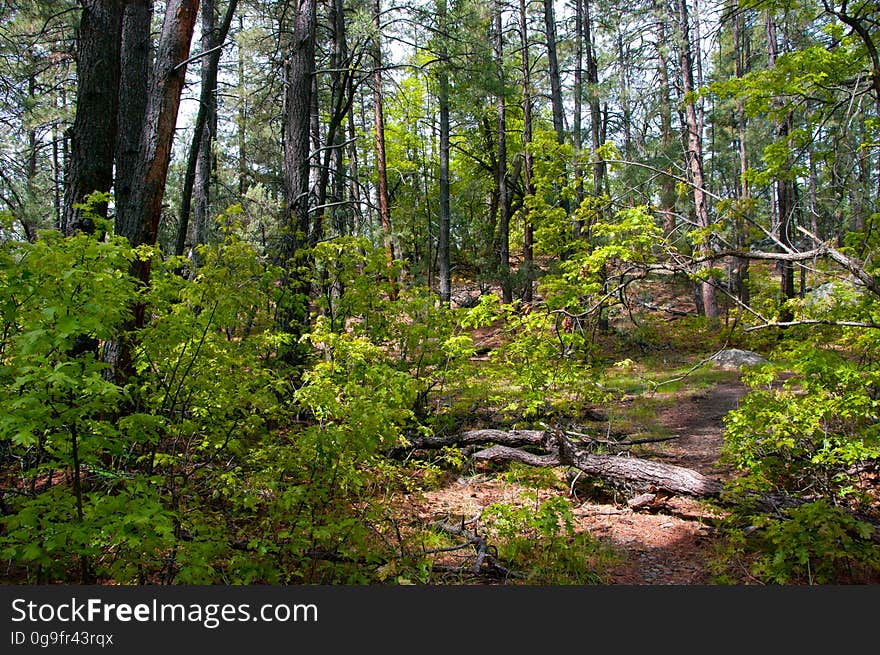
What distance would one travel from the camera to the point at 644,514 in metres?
5.34

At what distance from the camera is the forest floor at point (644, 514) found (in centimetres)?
424

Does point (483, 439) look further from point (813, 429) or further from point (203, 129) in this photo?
point (203, 129)

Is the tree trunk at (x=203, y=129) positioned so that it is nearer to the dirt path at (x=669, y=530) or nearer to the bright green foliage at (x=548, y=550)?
the bright green foliage at (x=548, y=550)

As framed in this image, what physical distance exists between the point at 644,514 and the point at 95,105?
6678 mm

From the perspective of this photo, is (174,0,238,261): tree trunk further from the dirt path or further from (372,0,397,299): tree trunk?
the dirt path

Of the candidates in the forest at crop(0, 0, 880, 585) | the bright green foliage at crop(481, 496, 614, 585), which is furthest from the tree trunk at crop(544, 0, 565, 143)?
the bright green foliage at crop(481, 496, 614, 585)

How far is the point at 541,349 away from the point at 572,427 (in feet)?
4.61

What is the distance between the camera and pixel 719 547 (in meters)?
4.37

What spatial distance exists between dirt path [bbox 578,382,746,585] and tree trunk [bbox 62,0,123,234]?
5.63m

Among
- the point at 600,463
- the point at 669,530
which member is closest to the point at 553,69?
the point at 600,463

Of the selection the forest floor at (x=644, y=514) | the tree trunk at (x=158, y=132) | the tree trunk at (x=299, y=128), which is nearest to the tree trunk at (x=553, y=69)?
the tree trunk at (x=299, y=128)

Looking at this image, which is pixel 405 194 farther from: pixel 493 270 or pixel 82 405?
pixel 82 405

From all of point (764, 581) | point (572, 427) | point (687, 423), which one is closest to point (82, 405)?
point (764, 581)

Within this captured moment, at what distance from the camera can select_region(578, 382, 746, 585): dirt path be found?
4.18 m
